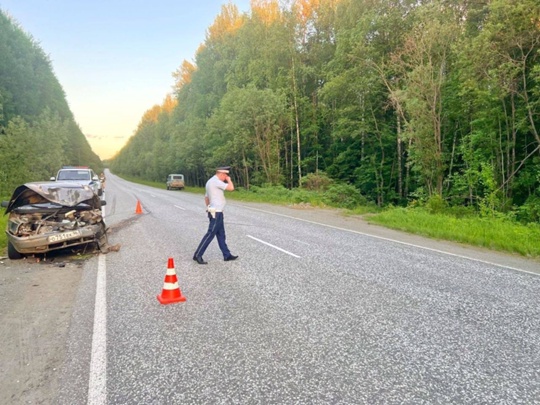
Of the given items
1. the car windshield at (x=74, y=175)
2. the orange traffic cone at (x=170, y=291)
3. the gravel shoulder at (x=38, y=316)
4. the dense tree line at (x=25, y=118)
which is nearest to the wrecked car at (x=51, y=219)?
the gravel shoulder at (x=38, y=316)

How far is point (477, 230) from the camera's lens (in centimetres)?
1003

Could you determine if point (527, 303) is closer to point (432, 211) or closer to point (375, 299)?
point (375, 299)

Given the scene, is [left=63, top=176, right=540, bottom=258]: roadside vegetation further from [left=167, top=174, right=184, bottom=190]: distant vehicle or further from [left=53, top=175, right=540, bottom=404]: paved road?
[left=167, top=174, right=184, bottom=190]: distant vehicle

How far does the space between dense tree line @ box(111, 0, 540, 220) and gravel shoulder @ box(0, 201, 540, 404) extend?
809 cm

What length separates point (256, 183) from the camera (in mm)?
33344

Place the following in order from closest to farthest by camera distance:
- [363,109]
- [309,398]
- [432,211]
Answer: [309,398], [432,211], [363,109]

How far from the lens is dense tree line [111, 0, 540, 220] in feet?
41.8

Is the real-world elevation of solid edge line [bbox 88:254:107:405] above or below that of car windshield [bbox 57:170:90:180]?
below

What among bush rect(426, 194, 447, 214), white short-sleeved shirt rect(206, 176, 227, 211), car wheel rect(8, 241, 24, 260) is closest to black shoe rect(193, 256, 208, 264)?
white short-sleeved shirt rect(206, 176, 227, 211)

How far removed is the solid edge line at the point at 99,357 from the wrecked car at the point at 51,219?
277 centimetres

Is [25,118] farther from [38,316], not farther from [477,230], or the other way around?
[477,230]

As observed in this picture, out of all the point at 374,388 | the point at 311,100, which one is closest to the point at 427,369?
the point at 374,388

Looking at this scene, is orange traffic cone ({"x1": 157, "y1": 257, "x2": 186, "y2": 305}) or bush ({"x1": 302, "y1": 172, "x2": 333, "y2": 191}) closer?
orange traffic cone ({"x1": 157, "y1": 257, "x2": 186, "y2": 305})

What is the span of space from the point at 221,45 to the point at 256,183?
78.8ft
